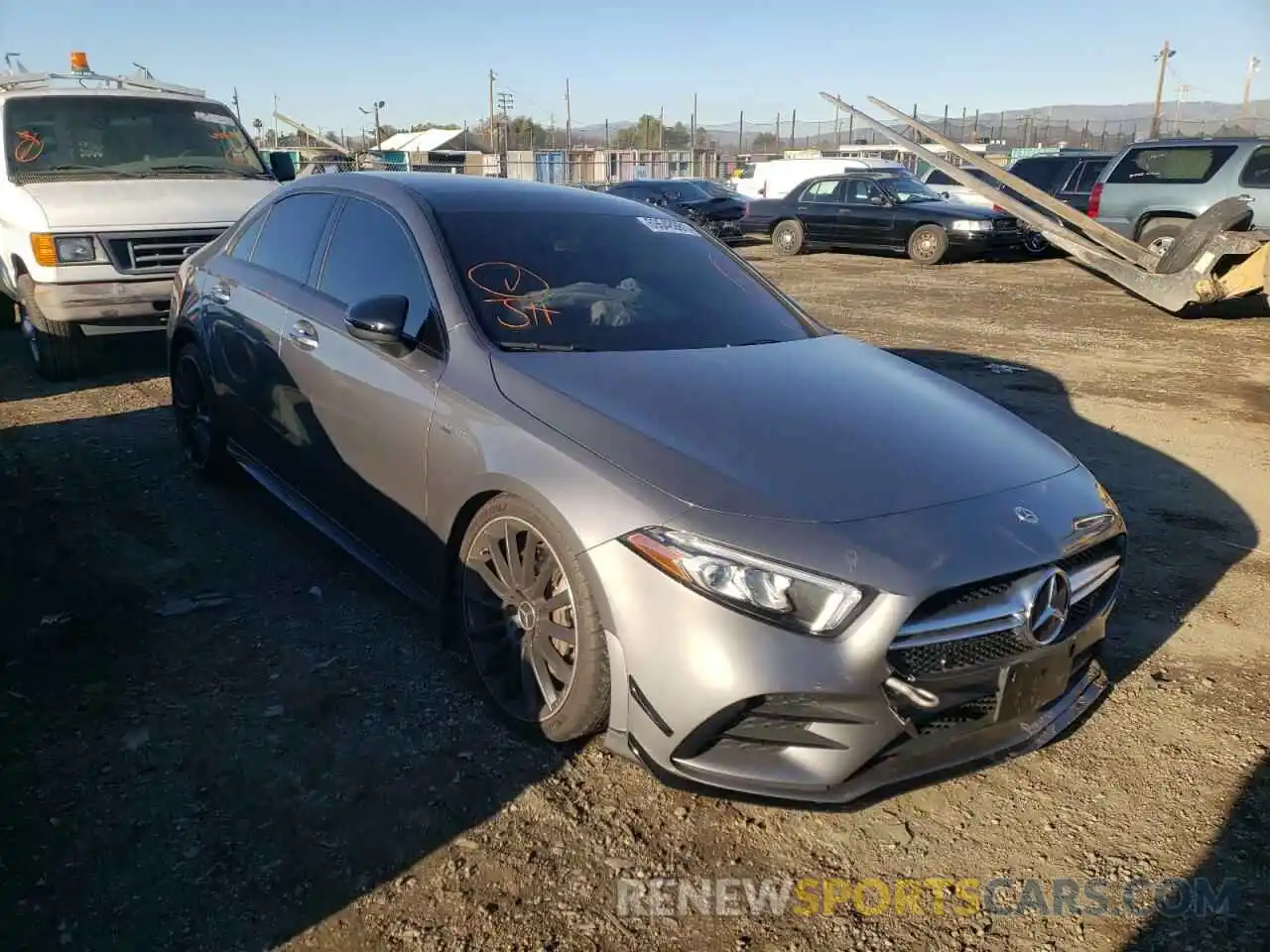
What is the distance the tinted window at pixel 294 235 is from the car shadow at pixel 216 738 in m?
0.81

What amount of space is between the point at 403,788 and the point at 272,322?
224 centimetres

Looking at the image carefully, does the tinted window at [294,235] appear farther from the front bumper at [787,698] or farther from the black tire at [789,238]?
the black tire at [789,238]

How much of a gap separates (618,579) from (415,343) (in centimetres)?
129

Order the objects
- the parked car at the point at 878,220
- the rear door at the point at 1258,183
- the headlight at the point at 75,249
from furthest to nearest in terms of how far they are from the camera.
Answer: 1. the parked car at the point at 878,220
2. the rear door at the point at 1258,183
3. the headlight at the point at 75,249

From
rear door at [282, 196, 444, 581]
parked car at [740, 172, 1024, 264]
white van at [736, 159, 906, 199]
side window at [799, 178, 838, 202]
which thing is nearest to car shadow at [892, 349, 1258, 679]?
rear door at [282, 196, 444, 581]

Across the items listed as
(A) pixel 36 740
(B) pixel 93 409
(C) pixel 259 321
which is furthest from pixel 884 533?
(B) pixel 93 409

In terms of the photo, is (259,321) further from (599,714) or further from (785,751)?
(785,751)

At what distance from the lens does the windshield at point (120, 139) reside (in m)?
7.28

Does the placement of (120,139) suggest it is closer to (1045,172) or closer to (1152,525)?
(1152,525)

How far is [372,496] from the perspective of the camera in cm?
354

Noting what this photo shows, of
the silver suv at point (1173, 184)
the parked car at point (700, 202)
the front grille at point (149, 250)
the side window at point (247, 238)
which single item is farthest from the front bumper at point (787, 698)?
the parked car at point (700, 202)

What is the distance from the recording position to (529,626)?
2881 millimetres

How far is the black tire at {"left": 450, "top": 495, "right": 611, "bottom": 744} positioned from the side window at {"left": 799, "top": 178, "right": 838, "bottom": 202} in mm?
16293

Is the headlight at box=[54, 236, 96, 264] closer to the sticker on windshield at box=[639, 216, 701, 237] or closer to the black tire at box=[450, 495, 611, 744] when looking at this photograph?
the sticker on windshield at box=[639, 216, 701, 237]
